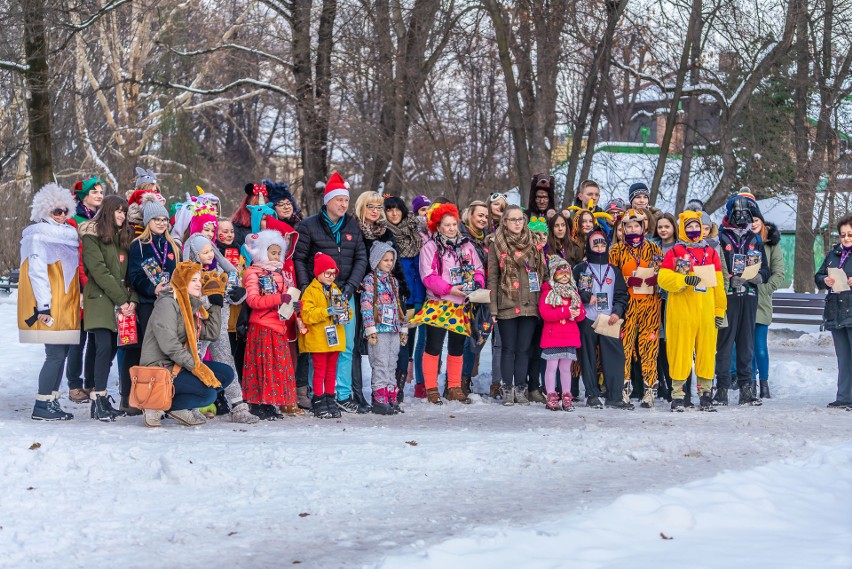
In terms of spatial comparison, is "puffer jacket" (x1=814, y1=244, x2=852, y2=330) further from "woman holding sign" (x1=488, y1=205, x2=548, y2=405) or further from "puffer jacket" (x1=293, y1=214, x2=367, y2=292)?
"puffer jacket" (x1=293, y1=214, x2=367, y2=292)

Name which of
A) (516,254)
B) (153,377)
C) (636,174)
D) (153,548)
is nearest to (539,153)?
(516,254)

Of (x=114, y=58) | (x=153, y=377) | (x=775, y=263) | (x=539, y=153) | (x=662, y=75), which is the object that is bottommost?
(x=153, y=377)

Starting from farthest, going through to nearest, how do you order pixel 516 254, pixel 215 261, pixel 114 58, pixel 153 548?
1. pixel 114 58
2. pixel 516 254
3. pixel 215 261
4. pixel 153 548

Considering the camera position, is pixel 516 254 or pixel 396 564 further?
pixel 516 254

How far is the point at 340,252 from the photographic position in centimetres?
963

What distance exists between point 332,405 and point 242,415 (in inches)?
33.7

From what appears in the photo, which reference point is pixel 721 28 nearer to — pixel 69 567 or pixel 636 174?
A: pixel 636 174

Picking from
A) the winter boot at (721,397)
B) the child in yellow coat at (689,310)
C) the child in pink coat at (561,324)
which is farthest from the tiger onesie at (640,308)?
the winter boot at (721,397)

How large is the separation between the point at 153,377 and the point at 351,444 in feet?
5.94

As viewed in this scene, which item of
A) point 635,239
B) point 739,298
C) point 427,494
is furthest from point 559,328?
point 427,494

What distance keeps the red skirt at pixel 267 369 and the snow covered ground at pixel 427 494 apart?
0.28 metres

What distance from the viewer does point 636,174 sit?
31.1 meters

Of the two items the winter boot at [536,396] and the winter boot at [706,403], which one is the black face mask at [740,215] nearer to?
the winter boot at [706,403]

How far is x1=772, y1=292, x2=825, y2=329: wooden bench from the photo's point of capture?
64.7 ft
